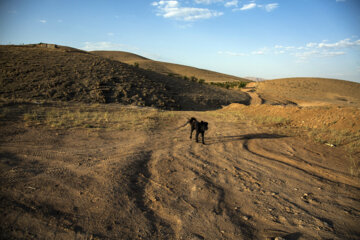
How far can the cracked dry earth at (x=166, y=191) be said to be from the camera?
291cm

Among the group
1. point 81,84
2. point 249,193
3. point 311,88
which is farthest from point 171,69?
point 249,193

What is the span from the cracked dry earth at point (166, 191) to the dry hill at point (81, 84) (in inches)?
540

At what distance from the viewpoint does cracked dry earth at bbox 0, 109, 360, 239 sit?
2912mm

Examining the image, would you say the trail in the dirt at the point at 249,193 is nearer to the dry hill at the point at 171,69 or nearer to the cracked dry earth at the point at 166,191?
the cracked dry earth at the point at 166,191

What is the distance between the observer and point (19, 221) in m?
2.60

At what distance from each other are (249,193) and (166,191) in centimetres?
183

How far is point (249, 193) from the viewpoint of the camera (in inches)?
165

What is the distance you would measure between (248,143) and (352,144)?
4032mm

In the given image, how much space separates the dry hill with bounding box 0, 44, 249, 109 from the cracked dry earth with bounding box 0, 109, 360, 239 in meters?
13.7

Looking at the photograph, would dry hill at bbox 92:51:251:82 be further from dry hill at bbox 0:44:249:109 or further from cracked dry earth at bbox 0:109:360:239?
cracked dry earth at bbox 0:109:360:239

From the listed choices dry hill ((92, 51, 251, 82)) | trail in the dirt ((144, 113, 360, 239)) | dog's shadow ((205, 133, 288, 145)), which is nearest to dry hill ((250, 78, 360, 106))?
dry hill ((92, 51, 251, 82))

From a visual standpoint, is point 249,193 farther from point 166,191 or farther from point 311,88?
point 311,88

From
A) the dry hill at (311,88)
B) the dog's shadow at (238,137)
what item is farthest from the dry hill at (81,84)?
the dry hill at (311,88)

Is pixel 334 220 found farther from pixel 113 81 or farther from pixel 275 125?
pixel 113 81
